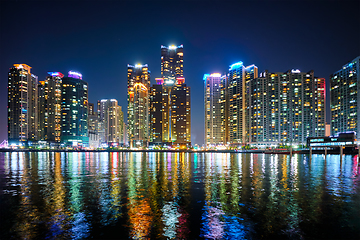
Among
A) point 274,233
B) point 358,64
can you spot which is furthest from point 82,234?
point 358,64

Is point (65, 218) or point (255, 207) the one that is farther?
point (255, 207)

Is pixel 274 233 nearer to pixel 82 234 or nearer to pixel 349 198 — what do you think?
pixel 82 234

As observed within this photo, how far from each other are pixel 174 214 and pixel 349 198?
19.3 metres

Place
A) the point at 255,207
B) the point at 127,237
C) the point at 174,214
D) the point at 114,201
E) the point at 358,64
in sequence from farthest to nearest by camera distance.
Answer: the point at 358,64
the point at 114,201
the point at 255,207
the point at 174,214
the point at 127,237

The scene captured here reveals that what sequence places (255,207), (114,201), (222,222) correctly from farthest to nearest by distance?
(114,201), (255,207), (222,222)

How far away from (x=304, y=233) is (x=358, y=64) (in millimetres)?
234033

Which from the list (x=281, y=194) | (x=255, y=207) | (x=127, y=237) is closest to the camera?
(x=127, y=237)

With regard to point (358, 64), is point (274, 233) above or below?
below

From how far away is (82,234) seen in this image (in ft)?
49.2

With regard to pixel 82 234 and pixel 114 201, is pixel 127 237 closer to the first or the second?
pixel 82 234

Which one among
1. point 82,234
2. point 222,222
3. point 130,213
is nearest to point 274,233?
point 222,222

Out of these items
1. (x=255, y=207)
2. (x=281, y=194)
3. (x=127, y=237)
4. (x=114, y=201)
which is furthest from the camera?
(x=281, y=194)

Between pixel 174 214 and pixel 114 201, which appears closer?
pixel 174 214

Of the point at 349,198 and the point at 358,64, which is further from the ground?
the point at 358,64
